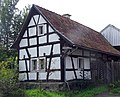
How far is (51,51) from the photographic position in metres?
20.6

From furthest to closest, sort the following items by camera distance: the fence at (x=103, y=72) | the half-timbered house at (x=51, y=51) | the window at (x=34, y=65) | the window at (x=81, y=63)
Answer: the window at (x=34, y=65) → the fence at (x=103, y=72) → the window at (x=81, y=63) → the half-timbered house at (x=51, y=51)

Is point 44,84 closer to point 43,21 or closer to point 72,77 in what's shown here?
point 72,77

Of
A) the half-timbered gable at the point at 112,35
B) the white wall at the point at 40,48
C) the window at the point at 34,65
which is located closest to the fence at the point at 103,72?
the white wall at the point at 40,48

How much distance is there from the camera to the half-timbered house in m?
19.8

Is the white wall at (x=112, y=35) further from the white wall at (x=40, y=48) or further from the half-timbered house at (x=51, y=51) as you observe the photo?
the white wall at (x=40, y=48)

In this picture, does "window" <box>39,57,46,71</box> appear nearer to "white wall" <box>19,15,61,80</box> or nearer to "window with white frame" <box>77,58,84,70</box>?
"white wall" <box>19,15,61,80</box>

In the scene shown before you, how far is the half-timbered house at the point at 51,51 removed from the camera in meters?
19.8

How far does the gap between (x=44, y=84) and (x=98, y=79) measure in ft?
15.4

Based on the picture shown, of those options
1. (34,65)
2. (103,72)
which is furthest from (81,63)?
(34,65)

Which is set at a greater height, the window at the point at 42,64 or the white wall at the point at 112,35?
the white wall at the point at 112,35

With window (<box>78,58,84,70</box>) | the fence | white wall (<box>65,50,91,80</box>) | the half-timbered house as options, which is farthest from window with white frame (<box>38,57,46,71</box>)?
the fence

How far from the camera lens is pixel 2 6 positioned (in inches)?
1307

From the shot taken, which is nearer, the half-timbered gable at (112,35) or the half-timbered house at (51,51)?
the half-timbered house at (51,51)

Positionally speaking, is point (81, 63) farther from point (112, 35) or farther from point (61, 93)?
point (112, 35)
